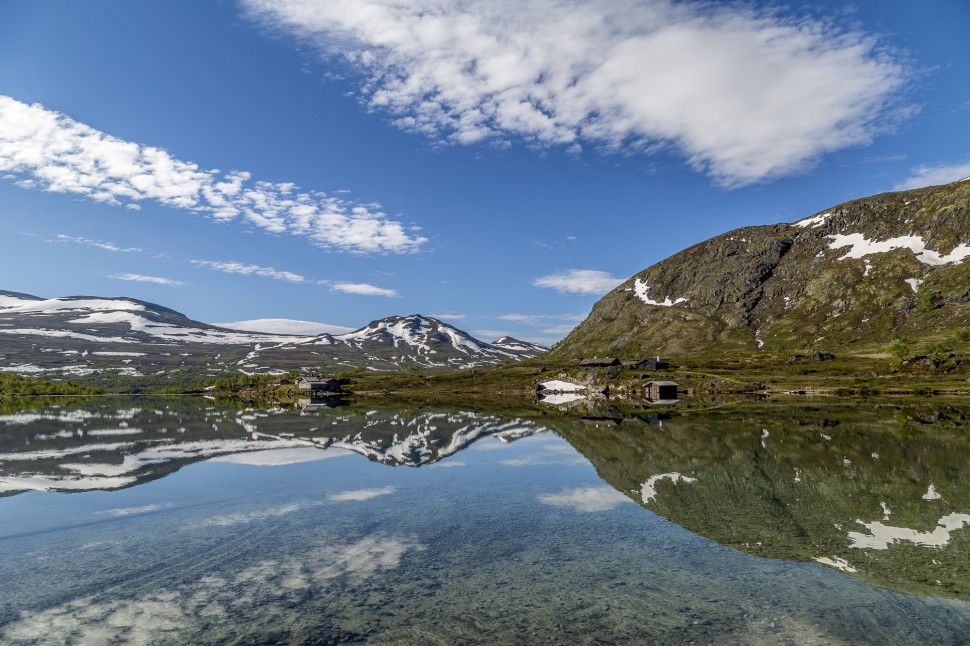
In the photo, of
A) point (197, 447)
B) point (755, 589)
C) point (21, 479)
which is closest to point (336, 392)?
point (197, 447)

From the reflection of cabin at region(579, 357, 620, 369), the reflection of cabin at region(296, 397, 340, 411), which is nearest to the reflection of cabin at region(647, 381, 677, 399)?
the reflection of cabin at region(579, 357, 620, 369)

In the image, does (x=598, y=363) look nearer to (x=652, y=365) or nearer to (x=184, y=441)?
(x=652, y=365)

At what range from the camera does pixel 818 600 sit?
52.2 feet

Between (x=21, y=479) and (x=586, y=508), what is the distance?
118 feet

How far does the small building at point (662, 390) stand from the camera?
425ft

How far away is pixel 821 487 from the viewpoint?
30.2 metres

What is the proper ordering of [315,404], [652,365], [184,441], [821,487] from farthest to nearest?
[652,365], [315,404], [184,441], [821,487]

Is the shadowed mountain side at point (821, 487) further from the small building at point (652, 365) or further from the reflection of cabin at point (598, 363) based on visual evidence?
the reflection of cabin at point (598, 363)

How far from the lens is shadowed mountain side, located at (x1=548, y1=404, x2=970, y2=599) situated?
65.0 ft

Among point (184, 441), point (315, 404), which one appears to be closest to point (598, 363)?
point (315, 404)

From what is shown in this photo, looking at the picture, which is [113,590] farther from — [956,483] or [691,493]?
[956,483]

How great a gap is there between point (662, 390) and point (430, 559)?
12070cm

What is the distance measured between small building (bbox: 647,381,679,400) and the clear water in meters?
87.8

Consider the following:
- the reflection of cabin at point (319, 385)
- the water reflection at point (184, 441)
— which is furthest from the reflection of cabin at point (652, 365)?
the reflection of cabin at point (319, 385)
